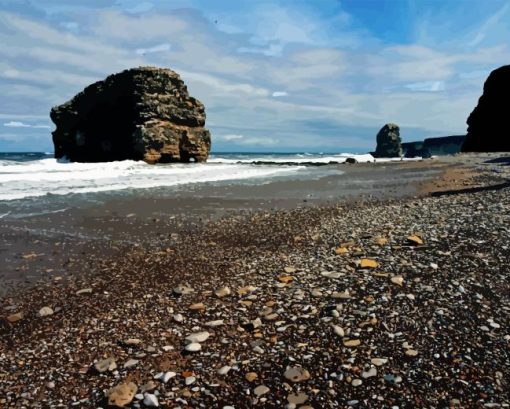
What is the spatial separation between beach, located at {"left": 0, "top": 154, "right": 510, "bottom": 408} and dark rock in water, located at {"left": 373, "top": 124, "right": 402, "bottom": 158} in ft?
439

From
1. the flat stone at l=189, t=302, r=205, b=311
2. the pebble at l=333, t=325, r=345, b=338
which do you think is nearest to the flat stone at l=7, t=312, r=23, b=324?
the flat stone at l=189, t=302, r=205, b=311

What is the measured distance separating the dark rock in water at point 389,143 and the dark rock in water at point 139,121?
3490 inches

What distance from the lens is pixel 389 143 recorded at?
13425 cm

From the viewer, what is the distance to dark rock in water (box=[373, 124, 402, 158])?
440 ft

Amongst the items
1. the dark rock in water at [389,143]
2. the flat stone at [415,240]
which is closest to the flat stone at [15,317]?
the flat stone at [415,240]

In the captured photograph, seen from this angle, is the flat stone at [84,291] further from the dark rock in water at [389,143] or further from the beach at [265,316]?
the dark rock in water at [389,143]

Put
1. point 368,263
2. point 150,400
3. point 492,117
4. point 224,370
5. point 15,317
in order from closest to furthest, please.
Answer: point 150,400, point 224,370, point 15,317, point 368,263, point 492,117

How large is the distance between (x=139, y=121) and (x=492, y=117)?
73376 mm

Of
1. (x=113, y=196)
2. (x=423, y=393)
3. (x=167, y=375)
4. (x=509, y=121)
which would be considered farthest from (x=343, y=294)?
(x=509, y=121)

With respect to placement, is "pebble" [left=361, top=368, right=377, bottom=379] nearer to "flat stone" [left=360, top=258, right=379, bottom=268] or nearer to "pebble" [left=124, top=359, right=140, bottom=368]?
"pebble" [left=124, top=359, right=140, bottom=368]

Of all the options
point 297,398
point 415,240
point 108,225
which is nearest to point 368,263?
point 415,240

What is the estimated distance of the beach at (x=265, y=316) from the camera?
3451 mm

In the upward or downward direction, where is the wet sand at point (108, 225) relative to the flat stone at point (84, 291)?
upward

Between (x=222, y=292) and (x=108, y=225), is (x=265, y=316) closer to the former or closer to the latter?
(x=222, y=292)
